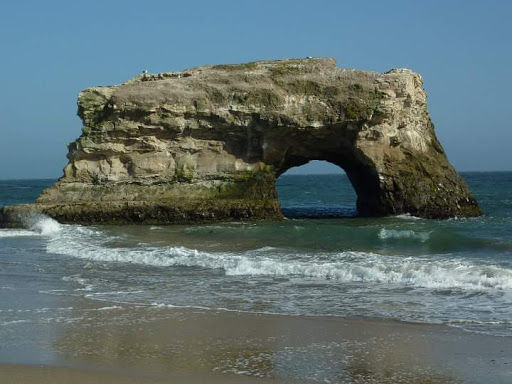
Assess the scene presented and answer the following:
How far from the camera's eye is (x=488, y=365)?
727cm

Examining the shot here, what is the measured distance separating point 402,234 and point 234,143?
8.18m

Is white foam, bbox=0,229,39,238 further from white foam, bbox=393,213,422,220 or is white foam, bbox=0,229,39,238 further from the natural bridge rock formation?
white foam, bbox=393,213,422,220

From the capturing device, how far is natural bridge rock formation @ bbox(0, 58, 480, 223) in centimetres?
2544

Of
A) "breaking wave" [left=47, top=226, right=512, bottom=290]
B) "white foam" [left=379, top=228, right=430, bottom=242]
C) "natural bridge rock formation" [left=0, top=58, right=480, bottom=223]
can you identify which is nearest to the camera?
"breaking wave" [left=47, top=226, right=512, bottom=290]

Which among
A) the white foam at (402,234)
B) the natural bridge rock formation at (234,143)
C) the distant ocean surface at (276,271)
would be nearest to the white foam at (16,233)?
the distant ocean surface at (276,271)

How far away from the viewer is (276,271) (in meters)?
14.6

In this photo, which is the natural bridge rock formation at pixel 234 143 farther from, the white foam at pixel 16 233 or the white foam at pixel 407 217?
the white foam at pixel 16 233

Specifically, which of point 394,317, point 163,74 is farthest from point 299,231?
point 394,317

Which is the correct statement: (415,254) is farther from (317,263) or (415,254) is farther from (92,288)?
(92,288)

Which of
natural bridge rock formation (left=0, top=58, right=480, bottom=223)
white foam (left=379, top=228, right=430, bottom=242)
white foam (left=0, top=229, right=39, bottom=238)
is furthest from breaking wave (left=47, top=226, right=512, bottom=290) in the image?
natural bridge rock formation (left=0, top=58, right=480, bottom=223)

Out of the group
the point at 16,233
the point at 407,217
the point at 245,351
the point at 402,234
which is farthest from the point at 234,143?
the point at 245,351

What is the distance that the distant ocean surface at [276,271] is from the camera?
10.6m

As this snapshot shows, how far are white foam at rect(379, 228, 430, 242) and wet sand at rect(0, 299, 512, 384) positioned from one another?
10627 mm

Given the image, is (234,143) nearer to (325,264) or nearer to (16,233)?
(16,233)
